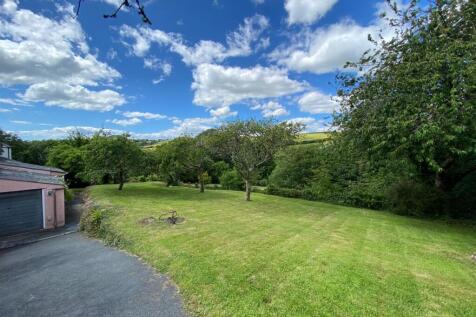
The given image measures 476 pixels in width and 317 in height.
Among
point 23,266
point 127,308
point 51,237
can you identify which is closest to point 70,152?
point 51,237

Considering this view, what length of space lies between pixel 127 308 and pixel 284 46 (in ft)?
54.0

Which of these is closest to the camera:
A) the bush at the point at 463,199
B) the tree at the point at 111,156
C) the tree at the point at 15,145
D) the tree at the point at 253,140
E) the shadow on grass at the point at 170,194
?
the bush at the point at 463,199

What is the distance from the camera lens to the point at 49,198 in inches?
449

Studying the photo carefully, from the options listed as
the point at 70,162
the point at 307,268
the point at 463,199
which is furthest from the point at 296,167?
the point at 70,162

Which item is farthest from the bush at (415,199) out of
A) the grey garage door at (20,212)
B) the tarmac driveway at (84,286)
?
the grey garage door at (20,212)

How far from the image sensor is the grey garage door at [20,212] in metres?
10.2

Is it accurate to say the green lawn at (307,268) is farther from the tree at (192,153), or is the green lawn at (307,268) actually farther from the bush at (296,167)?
the bush at (296,167)

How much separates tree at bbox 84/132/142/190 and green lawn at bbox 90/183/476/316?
10818 millimetres

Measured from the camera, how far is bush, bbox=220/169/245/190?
28.1m

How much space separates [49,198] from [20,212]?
1.17m

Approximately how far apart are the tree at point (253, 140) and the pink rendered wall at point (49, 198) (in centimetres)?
946

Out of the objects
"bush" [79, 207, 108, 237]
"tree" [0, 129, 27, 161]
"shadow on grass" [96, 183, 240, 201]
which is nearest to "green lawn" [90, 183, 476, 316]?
"bush" [79, 207, 108, 237]

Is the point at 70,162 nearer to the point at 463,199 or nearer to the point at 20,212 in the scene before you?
the point at 20,212

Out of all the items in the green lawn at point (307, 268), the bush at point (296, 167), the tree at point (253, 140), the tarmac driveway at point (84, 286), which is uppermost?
the tree at point (253, 140)
